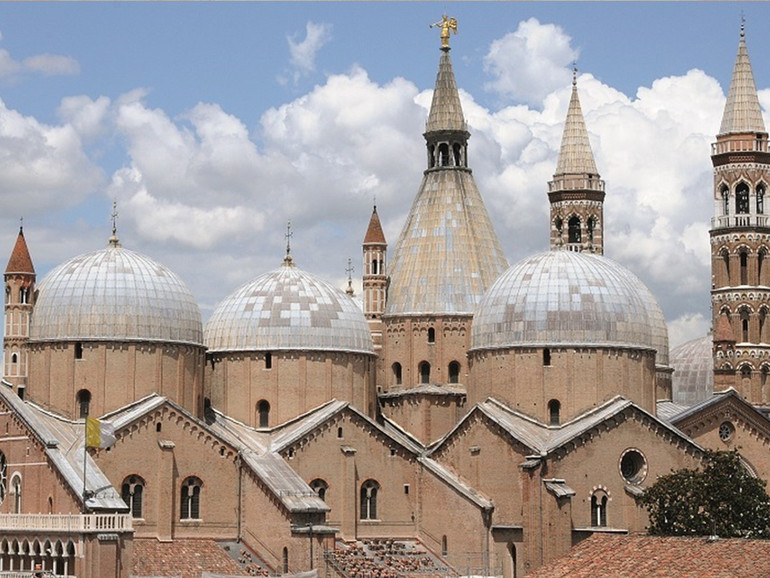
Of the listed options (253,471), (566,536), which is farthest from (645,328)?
(253,471)

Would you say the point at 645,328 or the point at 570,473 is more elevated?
the point at 645,328

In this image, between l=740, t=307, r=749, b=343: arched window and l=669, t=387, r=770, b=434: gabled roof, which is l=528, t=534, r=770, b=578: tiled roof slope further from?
l=740, t=307, r=749, b=343: arched window

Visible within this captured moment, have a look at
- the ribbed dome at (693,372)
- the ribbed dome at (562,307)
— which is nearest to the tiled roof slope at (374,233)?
the ribbed dome at (562,307)

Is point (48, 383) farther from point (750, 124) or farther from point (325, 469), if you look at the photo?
point (750, 124)

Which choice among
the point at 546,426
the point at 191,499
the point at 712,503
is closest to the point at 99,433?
the point at 191,499

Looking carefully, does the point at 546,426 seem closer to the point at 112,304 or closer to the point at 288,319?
the point at 288,319

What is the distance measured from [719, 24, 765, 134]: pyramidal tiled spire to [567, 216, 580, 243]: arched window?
31.9ft

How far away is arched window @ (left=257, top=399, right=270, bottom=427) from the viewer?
7550 centimetres

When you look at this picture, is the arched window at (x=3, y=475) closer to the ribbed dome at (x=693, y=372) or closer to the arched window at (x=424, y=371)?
the arched window at (x=424, y=371)

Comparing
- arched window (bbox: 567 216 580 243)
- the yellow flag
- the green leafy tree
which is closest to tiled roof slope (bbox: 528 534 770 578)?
the green leafy tree

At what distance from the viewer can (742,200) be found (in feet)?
315

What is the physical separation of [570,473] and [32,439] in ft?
69.1

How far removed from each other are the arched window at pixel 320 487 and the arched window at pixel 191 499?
513cm

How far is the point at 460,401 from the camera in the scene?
265 feet
